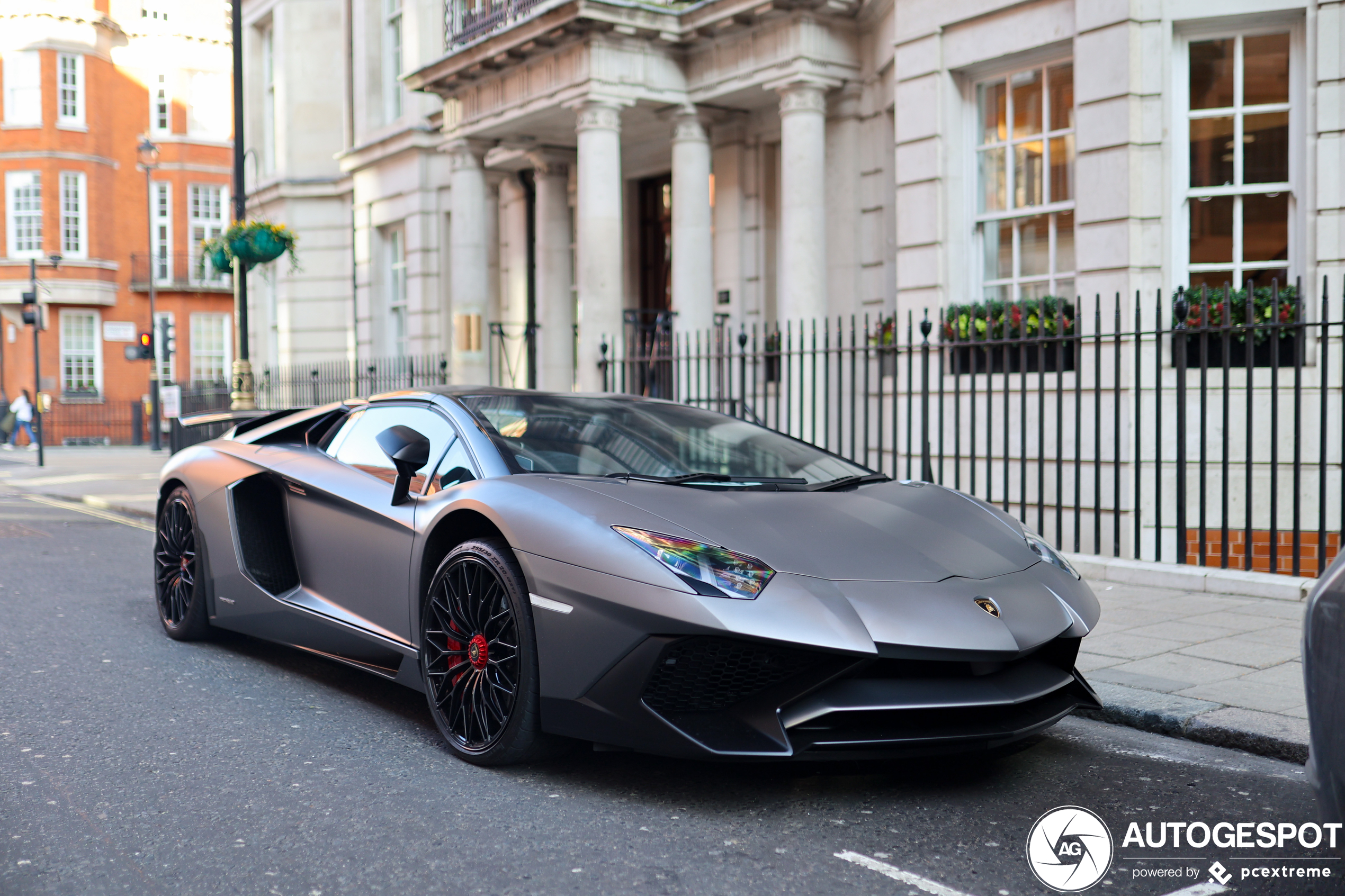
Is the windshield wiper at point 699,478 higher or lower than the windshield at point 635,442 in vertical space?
lower

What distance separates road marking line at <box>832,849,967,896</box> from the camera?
2979mm

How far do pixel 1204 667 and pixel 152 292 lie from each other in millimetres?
35766

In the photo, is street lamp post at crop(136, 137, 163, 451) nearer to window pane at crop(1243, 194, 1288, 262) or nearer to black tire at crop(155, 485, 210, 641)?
black tire at crop(155, 485, 210, 641)

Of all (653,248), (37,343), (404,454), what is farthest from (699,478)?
(37,343)

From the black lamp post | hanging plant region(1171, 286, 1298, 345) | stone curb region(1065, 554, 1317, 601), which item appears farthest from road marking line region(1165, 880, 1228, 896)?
the black lamp post

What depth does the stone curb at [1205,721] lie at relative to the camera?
4.17 m

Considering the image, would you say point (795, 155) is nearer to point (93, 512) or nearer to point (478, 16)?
point (478, 16)

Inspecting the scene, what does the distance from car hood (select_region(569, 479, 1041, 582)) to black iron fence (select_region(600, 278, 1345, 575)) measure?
3.26 metres

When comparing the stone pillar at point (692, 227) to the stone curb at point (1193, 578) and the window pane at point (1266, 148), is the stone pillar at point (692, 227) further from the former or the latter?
the stone curb at point (1193, 578)

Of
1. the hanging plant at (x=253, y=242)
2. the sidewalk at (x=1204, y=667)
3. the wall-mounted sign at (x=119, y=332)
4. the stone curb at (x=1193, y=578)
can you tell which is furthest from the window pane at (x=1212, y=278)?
the wall-mounted sign at (x=119, y=332)

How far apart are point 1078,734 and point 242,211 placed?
12.5 metres

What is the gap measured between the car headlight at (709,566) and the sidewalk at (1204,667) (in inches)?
68.4

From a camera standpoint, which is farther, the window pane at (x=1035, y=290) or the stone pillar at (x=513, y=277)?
the stone pillar at (x=513, y=277)

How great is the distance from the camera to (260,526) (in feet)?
17.9
